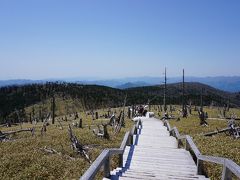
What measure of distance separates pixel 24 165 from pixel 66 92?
17590 centimetres

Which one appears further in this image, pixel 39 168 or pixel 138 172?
pixel 39 168

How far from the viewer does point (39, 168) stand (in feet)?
58.9

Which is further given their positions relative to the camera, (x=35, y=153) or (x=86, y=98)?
(x=86, y=98)

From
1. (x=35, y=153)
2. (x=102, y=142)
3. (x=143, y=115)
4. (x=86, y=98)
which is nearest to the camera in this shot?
(x=35, y=153)

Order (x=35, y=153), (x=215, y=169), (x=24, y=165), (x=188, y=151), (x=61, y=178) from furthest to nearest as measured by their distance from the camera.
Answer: (x=35, y=153) < (x=24, y=165) < (x=188, y=151) < (x=61, y=178) < (x=215, y=169)

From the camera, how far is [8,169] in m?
18.2

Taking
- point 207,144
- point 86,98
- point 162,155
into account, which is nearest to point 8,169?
point 162,155

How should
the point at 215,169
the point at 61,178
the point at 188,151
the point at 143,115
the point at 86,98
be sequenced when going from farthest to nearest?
1. the point at 86,98
2. the point at 143,115
3. the point at 188,151
4. the point at 61,178
5. the point at 215,169

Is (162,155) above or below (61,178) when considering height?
above

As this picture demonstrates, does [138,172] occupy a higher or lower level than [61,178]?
higher

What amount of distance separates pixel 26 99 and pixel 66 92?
898 inches

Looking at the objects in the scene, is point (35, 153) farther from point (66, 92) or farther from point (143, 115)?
point (66, 92)

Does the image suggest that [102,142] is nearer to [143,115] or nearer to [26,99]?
[143,115]

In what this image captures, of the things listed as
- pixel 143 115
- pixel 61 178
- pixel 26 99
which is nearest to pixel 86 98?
pixel 26 99
